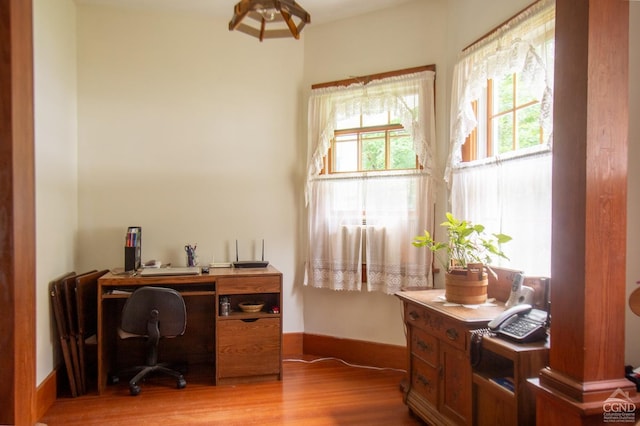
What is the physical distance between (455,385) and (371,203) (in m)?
1.64

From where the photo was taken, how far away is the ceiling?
3.29 meters

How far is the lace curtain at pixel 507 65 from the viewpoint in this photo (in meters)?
2.09

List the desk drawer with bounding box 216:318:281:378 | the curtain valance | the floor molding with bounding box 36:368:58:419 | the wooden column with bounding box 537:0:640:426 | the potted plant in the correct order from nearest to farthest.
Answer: the wooden column with bounding box 537:0:640:426, the potted plant, the floor molding with bounding box 36:368:58:419, the desk drawer with bounding box 216:318:281:378, the curtain valance

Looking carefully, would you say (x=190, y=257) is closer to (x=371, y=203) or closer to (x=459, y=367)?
(x=371, y=203)

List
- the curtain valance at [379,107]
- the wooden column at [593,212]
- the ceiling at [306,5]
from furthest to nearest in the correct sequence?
1. the ceiling at [306,5]
2. the curtain valance at [379,107]
3. the wooden column at [593,212]

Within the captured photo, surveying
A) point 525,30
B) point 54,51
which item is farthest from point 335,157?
point 54,51

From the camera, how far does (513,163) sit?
2340mm

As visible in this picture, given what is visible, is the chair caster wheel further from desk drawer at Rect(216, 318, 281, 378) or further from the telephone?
the telephone

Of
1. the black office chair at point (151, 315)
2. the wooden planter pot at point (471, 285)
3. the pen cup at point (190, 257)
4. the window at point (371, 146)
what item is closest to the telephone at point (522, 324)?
the wooden planter pot at point (471, 285)

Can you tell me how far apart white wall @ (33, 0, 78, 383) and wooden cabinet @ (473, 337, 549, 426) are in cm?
261

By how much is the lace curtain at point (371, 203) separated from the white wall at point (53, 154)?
193 centimetres

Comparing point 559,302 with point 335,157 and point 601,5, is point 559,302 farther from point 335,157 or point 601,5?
point 335,157

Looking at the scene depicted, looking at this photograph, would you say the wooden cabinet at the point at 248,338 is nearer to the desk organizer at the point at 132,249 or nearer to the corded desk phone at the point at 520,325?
the desk organizer at the point at 132,249

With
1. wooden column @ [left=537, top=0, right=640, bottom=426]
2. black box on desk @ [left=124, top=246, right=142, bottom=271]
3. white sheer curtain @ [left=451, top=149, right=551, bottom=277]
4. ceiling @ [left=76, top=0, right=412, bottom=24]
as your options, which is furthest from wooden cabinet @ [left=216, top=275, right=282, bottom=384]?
ceiling @ [left=76, top=0, right=412, bottom=24]
